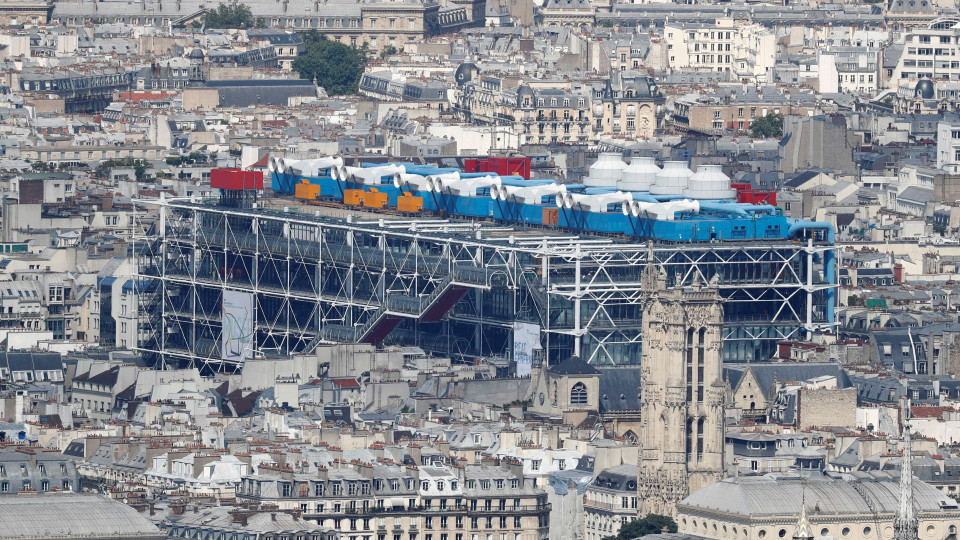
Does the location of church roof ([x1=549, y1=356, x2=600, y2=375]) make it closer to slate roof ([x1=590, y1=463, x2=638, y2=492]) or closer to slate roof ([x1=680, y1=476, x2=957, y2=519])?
slate roof ([x1=590, y1=463, x2=638, y2=492])

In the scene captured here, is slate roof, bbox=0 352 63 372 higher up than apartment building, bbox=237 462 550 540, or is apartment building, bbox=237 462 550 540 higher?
apartment building, bbox=237 462 550 540

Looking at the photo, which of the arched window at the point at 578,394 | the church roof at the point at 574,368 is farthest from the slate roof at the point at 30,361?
the arched window at the point at 578,394

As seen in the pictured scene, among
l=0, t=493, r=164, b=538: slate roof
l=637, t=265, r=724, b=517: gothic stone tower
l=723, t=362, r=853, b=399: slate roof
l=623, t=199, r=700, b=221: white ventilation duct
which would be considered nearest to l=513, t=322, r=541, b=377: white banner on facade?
l=723, t=362, r=853, b=399: slate roof

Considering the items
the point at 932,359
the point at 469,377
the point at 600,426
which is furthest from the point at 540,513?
the point at 932,359

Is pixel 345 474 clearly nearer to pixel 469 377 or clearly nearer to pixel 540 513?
pixel 540 513

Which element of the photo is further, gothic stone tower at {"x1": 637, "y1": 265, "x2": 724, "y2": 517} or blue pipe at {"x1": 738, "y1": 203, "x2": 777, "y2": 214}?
blue pipe at {"x1": 738, "y1": 203, "x2": 777, "y2": 214}

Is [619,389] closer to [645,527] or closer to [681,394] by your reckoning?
[681,394]

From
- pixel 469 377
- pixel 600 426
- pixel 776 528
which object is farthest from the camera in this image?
pixel 469 377
